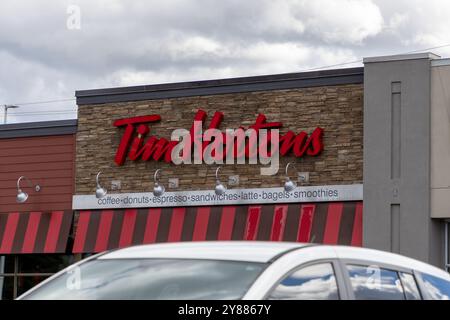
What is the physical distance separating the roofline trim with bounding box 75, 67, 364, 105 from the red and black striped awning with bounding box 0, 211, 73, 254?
130 inches

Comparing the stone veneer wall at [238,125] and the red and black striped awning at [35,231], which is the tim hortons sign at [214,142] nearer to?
the stone veneer wall at [238,125]

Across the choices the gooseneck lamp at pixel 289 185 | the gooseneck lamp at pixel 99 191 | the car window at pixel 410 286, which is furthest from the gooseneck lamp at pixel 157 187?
the car window at pixel 410 286

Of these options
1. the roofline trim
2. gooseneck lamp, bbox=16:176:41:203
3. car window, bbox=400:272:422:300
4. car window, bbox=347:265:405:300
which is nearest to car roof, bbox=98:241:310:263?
car window, bbox=347:265:405:300

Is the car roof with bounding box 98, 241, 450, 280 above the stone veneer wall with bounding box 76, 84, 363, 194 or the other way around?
the other way around

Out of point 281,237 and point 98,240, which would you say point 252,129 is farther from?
point 98,240

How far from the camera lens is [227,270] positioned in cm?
589

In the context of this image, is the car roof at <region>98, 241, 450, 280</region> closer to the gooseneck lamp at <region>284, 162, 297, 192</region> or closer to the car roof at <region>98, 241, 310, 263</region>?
the car roof at <region>98, 241, 310, 263</region>

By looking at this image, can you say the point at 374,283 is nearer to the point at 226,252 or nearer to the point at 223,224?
the point at 226,252

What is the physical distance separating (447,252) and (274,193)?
4.40 meters

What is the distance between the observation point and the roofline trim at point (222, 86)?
84.4 ft

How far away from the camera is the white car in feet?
19.0

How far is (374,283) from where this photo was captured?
6613 millimetres

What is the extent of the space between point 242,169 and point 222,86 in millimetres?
2179
